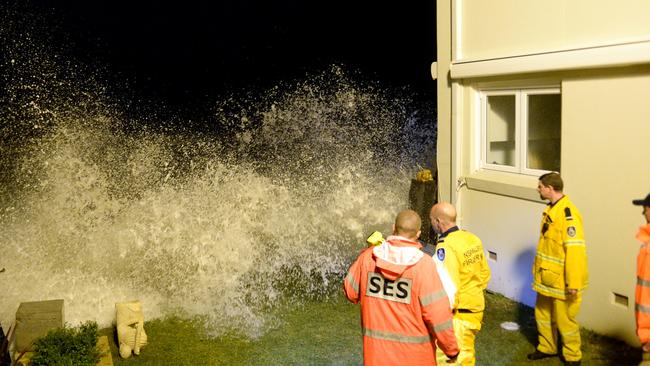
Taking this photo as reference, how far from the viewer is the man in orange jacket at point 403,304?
451cm

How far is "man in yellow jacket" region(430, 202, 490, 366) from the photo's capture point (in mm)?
5477

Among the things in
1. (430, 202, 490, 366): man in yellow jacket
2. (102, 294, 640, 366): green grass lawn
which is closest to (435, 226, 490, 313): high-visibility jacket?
(430, 202, 490, 366): man in yellow jacket

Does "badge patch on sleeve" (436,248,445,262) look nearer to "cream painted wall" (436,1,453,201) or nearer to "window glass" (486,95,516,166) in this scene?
"window glass" (486,95,516,166)

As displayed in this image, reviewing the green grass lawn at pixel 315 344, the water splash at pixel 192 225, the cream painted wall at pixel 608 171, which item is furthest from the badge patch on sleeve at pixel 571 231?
the water splash at pixel 192 225

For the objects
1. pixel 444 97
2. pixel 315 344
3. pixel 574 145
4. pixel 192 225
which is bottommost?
pixel 315 344

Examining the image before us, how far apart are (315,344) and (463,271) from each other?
279 centimetres

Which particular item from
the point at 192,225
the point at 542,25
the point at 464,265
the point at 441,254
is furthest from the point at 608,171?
the point at 192,225

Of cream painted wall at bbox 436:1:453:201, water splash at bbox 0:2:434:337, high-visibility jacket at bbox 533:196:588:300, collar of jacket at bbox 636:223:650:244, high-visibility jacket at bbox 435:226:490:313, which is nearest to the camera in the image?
collar of jacket at bbox 636:223:650:244

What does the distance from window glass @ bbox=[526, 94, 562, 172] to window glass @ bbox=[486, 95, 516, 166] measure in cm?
49

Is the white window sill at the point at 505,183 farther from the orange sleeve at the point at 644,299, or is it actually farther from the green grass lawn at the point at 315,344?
the orange sleeve at the point at 644,299

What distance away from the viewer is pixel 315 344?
769 cm

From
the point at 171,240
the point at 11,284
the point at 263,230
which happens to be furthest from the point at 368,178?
the point at 11,284

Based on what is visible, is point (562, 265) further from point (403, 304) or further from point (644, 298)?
point (403, 304)

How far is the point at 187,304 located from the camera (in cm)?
916
